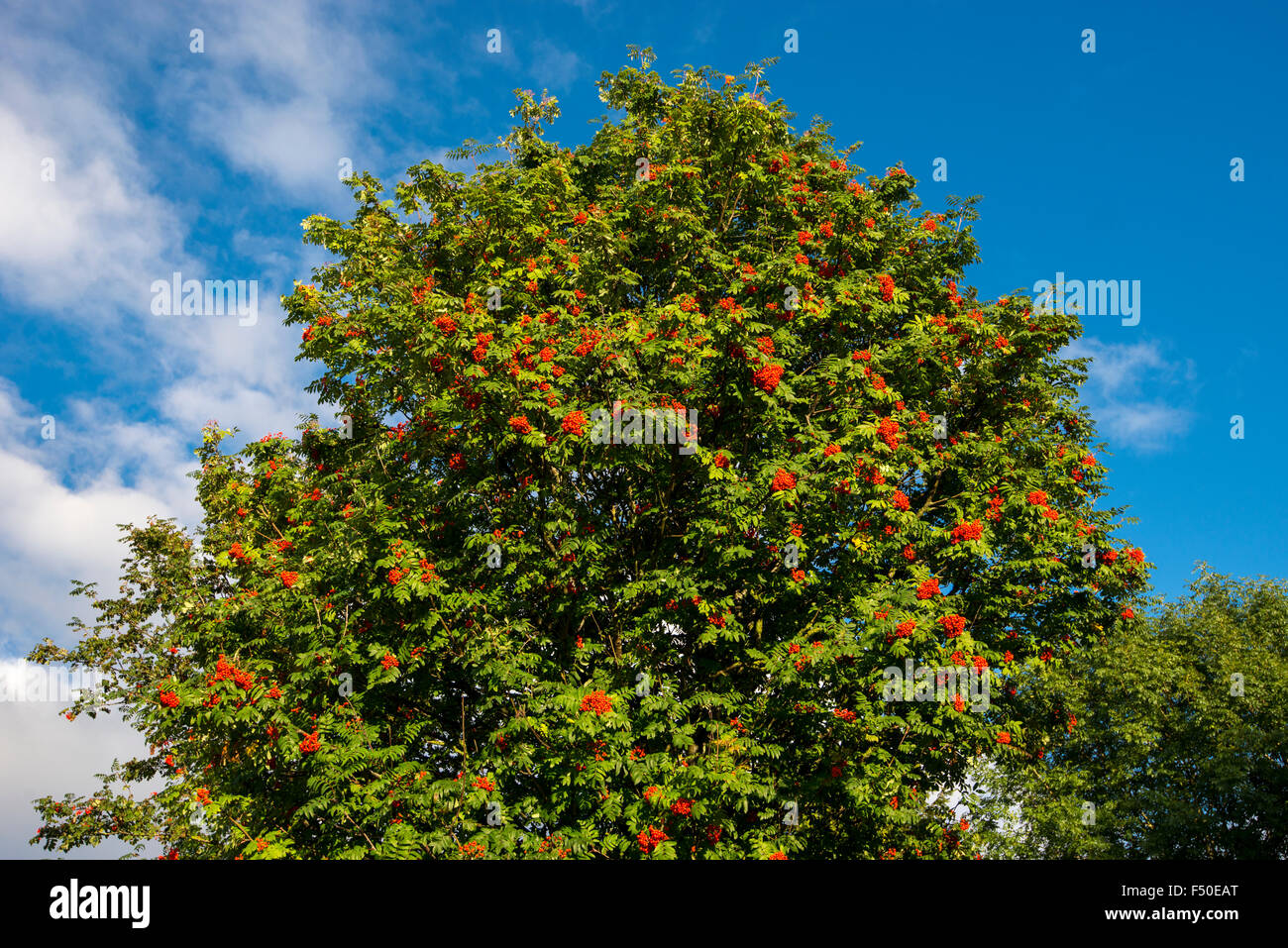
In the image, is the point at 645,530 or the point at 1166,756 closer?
the point at 645,530

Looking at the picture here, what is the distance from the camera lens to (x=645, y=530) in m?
13.4

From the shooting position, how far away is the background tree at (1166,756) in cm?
2822

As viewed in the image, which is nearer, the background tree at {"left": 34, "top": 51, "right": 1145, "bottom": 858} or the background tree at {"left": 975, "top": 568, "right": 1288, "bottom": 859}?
the background tree at {"left": 34, "top": 51, "right": 1145, "bottom": 858}

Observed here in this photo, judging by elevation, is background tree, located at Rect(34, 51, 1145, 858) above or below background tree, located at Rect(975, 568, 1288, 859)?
above

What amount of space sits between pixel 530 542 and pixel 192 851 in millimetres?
13285

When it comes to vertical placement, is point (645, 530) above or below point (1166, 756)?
above

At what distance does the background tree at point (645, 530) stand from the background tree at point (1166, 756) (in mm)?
15128

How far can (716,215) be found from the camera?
15281 millimetres

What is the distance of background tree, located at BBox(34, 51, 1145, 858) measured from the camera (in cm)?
1078

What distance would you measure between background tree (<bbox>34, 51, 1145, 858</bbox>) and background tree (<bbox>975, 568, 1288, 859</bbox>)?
49.6 ft

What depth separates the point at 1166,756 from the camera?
30688mm

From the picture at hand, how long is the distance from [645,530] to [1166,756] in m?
27.8
